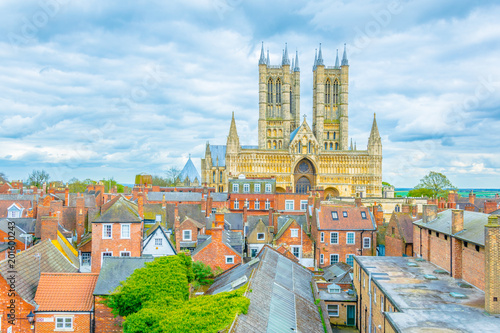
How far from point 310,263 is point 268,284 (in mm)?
21141

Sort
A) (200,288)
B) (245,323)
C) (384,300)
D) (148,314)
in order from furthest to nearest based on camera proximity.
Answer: (200,288)
(384,300)
(148,314)
(245,323)

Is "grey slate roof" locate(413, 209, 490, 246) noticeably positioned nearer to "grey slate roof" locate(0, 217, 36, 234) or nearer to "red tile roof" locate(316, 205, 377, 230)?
"red tile roof" locate(316, 205, 377, 230)

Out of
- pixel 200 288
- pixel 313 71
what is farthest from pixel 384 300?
pixel 313 71

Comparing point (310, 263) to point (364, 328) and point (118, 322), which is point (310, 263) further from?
point (118, 322)

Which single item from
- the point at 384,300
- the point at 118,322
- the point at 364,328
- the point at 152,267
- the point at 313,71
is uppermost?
the point at 313,71

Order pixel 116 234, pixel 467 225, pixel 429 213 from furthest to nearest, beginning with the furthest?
pixel 429 213 → pixel 116 234 → pixel 467 225

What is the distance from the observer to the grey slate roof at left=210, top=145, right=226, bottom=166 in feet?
367

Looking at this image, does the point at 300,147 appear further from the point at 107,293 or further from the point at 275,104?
the point at 107,293

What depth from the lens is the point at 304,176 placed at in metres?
103

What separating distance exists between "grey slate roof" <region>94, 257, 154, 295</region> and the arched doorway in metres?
81.3

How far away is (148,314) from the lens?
16.2 metres

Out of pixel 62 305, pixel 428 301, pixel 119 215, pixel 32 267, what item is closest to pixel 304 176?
pixel 119 215

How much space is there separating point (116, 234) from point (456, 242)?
2220 centimetres

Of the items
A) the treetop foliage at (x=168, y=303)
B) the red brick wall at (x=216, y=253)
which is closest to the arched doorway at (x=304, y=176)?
the red brick wall at (x=216, y=253)
